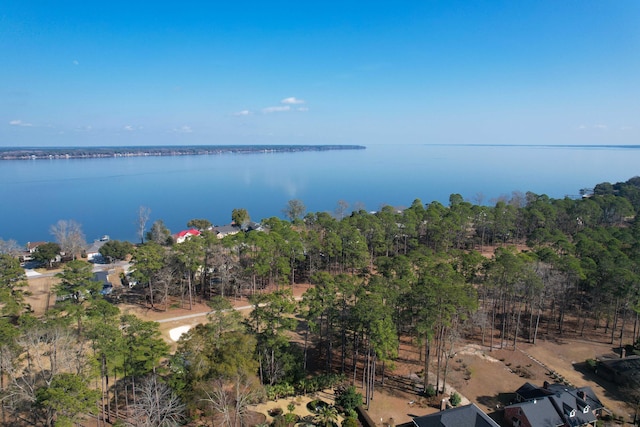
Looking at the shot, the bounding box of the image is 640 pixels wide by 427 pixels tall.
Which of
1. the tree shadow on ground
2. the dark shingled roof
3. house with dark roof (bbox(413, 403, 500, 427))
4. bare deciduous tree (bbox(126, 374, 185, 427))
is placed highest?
bare deciduous tree (bbox(126, 374, 185, 427))

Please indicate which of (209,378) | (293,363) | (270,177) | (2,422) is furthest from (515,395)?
(270,177)

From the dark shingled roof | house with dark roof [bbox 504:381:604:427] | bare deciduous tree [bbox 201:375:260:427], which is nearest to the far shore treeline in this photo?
bare deciduous tree [bbox 201:375:260:427]

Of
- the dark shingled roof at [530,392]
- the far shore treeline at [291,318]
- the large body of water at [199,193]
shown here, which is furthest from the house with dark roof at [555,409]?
the large body of water at [199,193]

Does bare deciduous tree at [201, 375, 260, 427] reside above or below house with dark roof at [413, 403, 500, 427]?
above

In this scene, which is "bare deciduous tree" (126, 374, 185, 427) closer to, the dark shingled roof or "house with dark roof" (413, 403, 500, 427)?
"house with dark roof" (413, 403, 500, 427)

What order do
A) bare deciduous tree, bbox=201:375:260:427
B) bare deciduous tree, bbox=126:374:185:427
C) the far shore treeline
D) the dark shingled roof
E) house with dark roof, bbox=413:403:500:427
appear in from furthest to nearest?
the dark shingled roof → the far shore treeline → house with dark roof, bbox=413:403:500:427 → bare deciduous tree, bbox=201:375:260:427 → bare deciduous tree, bbox=126:374:185:427

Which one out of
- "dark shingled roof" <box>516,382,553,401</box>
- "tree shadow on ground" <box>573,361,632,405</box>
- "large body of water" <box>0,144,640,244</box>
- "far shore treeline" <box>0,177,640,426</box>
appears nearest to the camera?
"far shore treeline" <box>0,177,640,426</box>

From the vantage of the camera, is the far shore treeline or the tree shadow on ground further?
the tree shadow on ground
